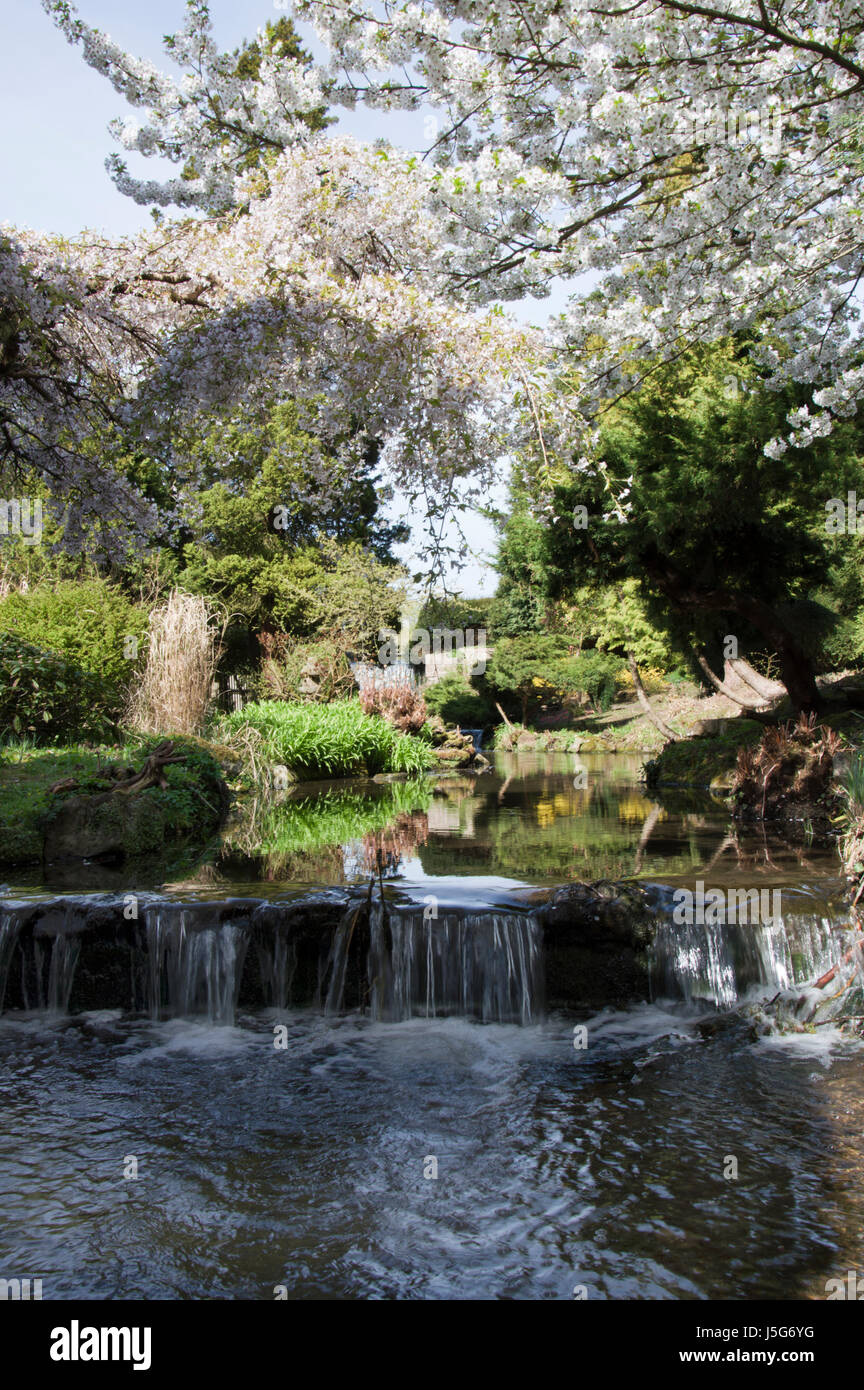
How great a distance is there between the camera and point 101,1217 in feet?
10.1

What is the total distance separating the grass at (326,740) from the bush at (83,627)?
1675 mm

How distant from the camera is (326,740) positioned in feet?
45.8

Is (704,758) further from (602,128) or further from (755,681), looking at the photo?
(602,128)

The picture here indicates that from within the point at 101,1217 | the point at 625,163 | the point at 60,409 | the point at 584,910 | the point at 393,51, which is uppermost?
the point at 393,51

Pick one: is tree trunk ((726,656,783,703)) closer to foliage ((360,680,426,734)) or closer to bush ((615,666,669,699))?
foliage ((360,680,426,734))

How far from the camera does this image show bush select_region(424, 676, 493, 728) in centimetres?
2592

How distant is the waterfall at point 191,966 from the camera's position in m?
5.16

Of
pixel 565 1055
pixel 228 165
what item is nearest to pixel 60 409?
pixel 228 165

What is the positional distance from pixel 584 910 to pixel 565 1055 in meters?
0.95

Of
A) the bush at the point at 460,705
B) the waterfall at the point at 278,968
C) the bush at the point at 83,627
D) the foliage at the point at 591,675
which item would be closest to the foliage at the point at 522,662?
the foliage at the point at 591,675

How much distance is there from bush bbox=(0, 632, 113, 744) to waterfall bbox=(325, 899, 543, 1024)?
708cm

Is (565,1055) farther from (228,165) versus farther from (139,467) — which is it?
(139,467)
